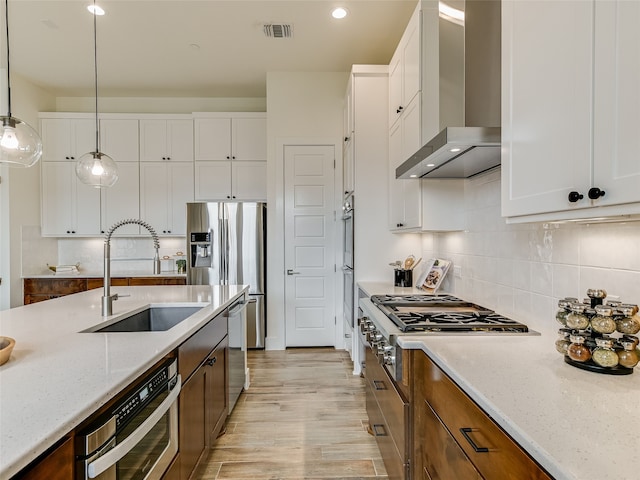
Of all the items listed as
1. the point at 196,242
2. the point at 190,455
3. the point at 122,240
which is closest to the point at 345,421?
the point at 190,455

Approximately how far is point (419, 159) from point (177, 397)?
157 centimetres

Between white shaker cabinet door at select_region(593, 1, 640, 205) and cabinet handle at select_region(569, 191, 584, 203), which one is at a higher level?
white shaker cabinet door at select_region(593, 1, 640, 205)

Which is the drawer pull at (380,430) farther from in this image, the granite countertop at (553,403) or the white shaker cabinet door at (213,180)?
the white shaker cabinet door at (213,180)

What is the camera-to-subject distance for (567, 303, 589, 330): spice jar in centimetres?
107

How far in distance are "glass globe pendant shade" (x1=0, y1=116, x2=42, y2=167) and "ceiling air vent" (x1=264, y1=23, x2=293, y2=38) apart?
222cm

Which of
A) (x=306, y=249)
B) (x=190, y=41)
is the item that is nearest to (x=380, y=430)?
(x=306, y=249)

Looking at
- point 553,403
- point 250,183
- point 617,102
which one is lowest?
point 553,403

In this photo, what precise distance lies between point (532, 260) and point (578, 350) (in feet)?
2.14

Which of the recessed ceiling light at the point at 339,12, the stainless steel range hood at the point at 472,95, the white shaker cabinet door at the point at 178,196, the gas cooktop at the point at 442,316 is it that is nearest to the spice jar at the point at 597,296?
the gas cooktop at the point at 442,316

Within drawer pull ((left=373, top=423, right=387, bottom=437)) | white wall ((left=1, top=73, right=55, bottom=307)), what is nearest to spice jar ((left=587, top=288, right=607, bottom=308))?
drawer pull ((left=373, top=423, right=387, bottom=437))

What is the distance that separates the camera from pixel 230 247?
415cm

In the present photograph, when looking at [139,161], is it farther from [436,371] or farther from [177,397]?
[436,371]

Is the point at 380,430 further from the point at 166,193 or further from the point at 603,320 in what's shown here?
the point at 166,193

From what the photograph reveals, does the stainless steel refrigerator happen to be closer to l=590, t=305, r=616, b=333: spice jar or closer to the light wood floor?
the light wood floor
